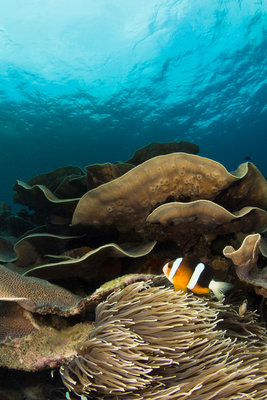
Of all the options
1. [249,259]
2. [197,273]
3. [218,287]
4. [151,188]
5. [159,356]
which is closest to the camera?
[159,356]

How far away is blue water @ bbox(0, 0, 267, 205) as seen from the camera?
14867mm

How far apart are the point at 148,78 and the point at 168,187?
20233 mm

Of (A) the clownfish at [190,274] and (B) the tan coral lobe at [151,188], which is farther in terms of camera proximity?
(B) the tan coral lobe at [151,188]

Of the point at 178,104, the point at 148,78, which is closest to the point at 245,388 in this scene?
the point at 148,78

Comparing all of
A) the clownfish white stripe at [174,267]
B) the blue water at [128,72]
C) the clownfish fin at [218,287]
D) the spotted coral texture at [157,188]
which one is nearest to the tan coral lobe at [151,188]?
the spotted coral texture at [157,188]

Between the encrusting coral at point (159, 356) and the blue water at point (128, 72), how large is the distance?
17.0 meters

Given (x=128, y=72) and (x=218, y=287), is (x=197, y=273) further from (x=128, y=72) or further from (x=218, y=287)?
(x=128, y=72)

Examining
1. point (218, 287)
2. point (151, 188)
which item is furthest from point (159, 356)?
point (151, 188)

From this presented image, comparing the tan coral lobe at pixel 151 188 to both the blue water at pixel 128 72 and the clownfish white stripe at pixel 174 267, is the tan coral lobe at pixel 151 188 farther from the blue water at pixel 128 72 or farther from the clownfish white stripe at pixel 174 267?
the blue water at pixel 128 72

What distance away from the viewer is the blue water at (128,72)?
14.9 meters

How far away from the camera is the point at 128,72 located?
19438mm

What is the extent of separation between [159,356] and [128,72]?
21069 mm

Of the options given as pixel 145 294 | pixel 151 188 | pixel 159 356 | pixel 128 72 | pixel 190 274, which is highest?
pixel 128 72

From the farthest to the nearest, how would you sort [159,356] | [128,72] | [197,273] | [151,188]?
[128,72] → [151,188] → [197,273] → [159,356]
